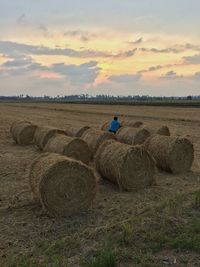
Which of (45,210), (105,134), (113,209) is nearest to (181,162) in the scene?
(105,134)

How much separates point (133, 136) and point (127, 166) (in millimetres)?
5600

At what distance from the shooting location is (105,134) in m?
16.1

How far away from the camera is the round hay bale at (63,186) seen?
30.9 feet

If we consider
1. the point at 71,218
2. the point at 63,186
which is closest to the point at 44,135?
the point at 63,186

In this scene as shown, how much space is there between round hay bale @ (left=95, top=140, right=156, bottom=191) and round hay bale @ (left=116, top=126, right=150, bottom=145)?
4738mm

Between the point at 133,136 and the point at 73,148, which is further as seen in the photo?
the point at 133,136

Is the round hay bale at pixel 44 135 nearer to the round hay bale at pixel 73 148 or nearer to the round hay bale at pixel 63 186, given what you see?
the round hay bale at pixel 73 148

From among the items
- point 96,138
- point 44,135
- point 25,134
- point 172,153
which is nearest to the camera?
point 172,153

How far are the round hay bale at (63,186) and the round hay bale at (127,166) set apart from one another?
2.01m

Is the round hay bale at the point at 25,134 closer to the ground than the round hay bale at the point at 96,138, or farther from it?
closer to the ground

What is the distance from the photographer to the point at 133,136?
56.7 ft

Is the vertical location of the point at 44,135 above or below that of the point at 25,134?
above

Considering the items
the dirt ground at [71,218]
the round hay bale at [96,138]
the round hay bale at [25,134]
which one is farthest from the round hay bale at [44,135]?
the dirt ground at [71,218]

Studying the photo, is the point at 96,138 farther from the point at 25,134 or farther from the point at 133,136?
the point at 25,134
